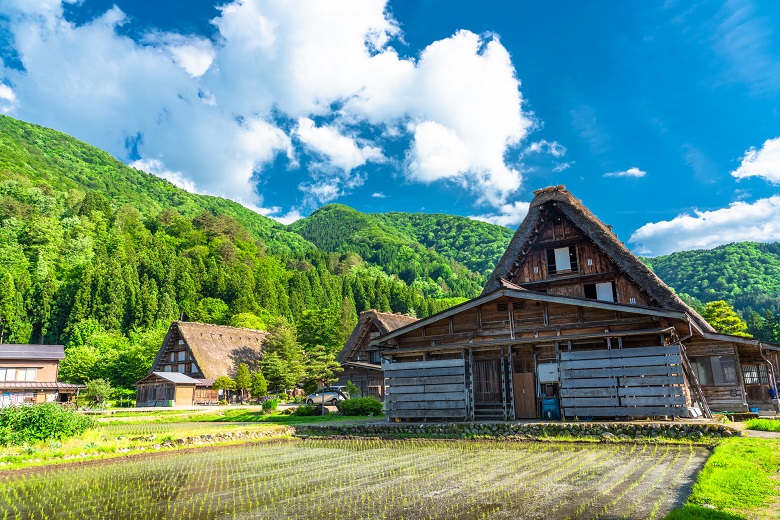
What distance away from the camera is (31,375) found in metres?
48.1

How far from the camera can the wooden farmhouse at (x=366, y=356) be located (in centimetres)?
4175

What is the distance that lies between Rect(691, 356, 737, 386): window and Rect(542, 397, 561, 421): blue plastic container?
9746 millimetres

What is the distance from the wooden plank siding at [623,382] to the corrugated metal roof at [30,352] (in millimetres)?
50404

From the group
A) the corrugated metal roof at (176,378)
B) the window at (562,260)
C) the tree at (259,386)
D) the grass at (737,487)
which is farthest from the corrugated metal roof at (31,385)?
the grass at (737,487)

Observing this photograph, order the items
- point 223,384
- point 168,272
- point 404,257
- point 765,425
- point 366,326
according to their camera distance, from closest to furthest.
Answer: point 765,425 → point 366,326 → point 223,384 → point 168,272 → point 404,257

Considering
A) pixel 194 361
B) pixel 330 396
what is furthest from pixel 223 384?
pixel 330 396

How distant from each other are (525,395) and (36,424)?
17104 mm

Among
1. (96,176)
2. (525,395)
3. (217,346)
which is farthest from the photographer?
(96,176)

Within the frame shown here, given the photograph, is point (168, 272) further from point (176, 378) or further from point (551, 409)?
point (551, 409)

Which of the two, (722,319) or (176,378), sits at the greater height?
(722,319)

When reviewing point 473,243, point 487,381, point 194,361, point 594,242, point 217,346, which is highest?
point 473,243

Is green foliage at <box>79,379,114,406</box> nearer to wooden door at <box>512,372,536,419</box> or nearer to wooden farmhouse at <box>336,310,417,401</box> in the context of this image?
wooden farmhouse at <box>336,310,417,401</box>

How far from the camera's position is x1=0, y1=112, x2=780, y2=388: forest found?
7925 centimetres

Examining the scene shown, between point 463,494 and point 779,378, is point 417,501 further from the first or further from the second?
point 779,378
